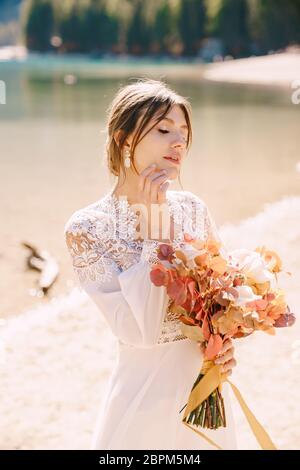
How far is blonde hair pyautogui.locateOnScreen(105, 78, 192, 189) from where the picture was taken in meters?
2.46

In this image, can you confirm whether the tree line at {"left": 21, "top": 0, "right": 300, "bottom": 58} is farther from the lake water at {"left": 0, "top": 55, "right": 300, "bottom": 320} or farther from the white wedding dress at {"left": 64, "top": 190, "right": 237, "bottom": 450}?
the white wedding dress at {"left": 64, "top": 190, "right": 237, "bottom": 450}

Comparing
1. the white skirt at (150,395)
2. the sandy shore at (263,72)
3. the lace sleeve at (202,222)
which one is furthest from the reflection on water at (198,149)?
the sandy shore at (263,72)

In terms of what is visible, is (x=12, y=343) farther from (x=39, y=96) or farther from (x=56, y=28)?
(x=56, y=28)

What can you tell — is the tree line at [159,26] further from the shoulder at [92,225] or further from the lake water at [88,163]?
the shoulder at [92,225]

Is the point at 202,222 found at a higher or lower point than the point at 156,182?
lower

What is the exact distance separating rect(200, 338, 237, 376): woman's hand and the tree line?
78862 millimetres

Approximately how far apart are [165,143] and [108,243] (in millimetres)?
425

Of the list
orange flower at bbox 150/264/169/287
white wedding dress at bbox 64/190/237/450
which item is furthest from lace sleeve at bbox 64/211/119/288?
orange flower at bbox 150/264/169/287

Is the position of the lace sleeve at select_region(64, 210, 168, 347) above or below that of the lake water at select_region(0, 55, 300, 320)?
above

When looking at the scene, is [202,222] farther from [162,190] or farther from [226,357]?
[226,357]

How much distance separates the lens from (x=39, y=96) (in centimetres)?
4212

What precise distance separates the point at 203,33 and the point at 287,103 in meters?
59.2

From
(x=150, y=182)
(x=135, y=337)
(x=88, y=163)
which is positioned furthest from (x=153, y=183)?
(x=88, y=163)

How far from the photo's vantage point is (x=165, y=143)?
244cm
